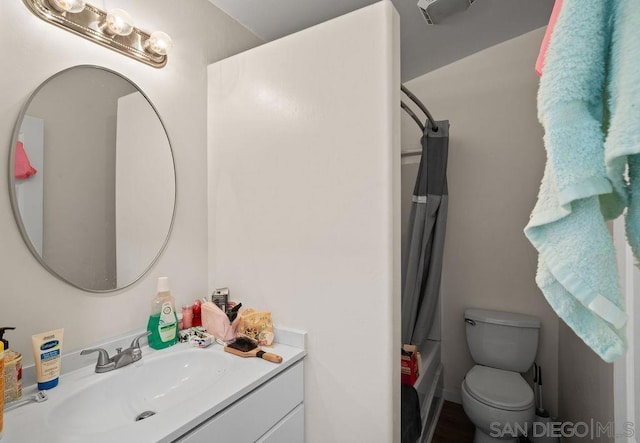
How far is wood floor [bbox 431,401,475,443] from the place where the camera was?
1967 millimetres

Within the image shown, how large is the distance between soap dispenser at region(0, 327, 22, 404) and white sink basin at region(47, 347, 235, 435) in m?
0.12

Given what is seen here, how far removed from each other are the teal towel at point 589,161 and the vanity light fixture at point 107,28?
131 centimetres

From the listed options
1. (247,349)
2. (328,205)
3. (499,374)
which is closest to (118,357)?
(247,349)

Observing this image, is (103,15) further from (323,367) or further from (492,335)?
(492,335)

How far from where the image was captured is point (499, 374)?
1945mm

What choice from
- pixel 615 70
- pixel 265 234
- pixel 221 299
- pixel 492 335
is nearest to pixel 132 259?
pixel 221 299

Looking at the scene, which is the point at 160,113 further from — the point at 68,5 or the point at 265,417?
the point at 265,417

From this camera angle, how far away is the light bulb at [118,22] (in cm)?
106

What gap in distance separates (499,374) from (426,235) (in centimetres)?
100

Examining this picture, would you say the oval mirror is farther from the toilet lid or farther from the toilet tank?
the toilet tank

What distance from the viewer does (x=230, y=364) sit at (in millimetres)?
1097

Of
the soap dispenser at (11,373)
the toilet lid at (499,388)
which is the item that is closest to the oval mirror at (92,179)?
the soap dispenser at (11,373)

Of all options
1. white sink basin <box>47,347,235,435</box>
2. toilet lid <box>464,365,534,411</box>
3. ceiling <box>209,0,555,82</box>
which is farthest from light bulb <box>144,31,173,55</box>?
toilet lid <box>464,365,534,411</box>

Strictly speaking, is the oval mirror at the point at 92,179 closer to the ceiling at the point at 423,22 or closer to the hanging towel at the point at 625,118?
the ceiling at the point at 423,22
